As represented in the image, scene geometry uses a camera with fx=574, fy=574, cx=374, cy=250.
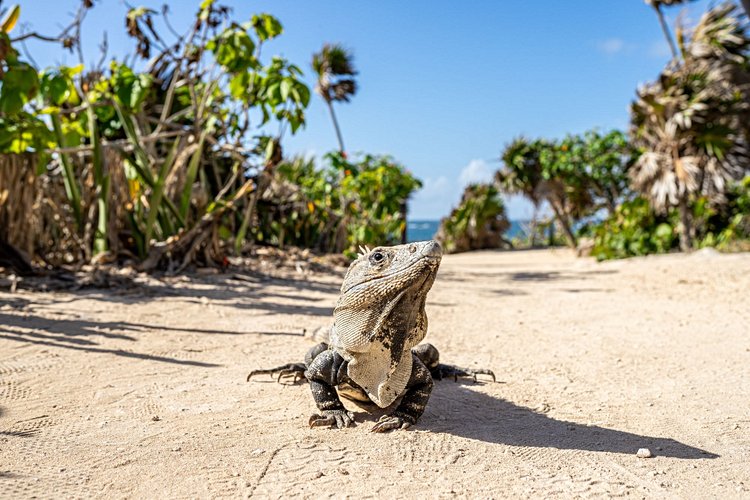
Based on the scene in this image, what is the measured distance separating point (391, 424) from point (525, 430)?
→ 715mm

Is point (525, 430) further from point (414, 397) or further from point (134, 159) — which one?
point (134, 159)

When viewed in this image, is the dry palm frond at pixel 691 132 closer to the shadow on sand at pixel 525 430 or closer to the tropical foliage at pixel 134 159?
the tropical foliage at pixel 134 159

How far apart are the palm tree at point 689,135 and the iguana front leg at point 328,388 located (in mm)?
14171

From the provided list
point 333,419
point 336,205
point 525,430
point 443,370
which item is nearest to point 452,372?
point 443,370

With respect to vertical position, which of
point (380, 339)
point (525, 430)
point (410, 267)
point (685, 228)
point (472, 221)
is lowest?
point (525, 430)

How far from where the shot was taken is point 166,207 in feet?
26.9

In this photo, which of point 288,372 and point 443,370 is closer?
point 288,372

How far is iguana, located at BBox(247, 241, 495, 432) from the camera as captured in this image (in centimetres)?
264

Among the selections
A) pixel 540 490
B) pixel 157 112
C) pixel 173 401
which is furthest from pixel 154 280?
pixel 540 490

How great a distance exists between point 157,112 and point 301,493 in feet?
32.3

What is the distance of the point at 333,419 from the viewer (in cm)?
291

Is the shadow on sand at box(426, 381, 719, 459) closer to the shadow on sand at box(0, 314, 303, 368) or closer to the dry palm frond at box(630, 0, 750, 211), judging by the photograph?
the shadow on sand at box(0, 314, 303, 368)

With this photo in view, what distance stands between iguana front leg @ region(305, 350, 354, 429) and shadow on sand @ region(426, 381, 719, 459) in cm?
43

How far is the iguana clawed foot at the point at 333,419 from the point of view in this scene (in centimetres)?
288
